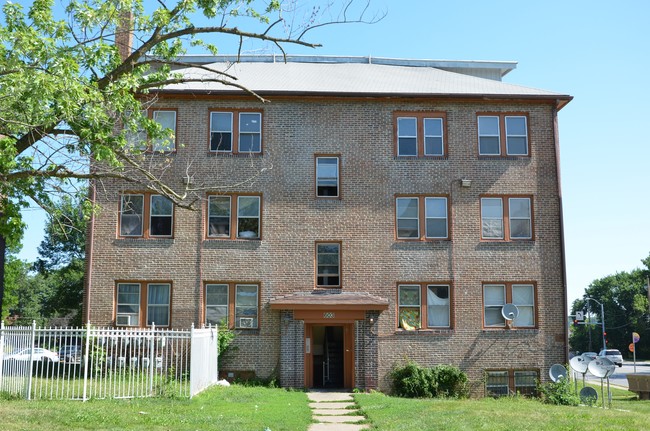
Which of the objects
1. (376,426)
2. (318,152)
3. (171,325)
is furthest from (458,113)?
(376,426)

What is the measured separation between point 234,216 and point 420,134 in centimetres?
733

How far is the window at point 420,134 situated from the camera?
2592 centimetres

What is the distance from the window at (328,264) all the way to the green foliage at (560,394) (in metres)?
7.81

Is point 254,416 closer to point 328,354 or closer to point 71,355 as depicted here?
point 71,355

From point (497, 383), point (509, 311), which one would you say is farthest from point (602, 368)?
point (497, 383)

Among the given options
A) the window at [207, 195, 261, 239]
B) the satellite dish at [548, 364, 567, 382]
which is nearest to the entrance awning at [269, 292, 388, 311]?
the window at [207, 195, 261, 239]

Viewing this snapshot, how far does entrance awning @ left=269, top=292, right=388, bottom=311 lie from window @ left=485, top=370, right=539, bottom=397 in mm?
4578

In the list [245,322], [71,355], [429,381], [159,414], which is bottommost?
[429,381]

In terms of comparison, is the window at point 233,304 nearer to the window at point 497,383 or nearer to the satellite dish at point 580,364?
the window at point 497,383

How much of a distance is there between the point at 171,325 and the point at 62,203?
31.2ft

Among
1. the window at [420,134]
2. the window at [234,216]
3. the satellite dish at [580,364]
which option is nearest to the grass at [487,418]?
the satellite dish at [580,364]

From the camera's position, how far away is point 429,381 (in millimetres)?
23891

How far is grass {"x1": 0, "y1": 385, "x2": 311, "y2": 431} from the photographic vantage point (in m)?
13.5

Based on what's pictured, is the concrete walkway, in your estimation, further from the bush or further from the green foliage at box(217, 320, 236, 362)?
the green foliage at box(217, 320, 236, 362)
